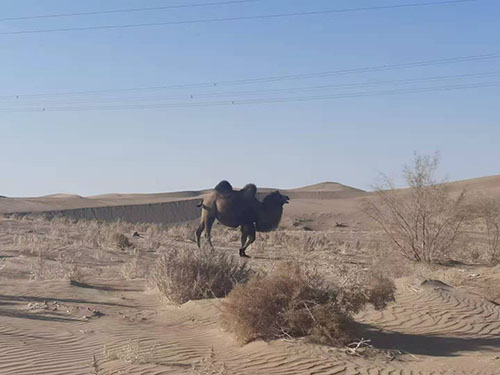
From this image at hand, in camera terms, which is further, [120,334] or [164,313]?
[164,313]

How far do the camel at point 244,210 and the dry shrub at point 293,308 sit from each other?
15768mm

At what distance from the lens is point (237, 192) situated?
28.7 metres

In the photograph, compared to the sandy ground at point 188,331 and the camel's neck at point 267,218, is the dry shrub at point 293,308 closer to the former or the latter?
the sandy ground at point 188,331

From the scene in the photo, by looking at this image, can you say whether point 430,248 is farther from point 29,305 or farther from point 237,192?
point 29,305

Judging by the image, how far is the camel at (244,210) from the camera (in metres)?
28.3

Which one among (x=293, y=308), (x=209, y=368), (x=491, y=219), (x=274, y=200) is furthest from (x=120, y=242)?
(x=209, y=368)

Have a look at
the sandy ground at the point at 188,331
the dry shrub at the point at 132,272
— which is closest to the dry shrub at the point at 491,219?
the sandy ground at the point at 188,331

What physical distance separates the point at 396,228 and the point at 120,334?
56.8 ft

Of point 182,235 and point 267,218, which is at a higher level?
point 267,218

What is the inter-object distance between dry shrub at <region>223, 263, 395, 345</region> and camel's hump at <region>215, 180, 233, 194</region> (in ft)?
53.5

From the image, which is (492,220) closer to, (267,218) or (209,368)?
(267,218)

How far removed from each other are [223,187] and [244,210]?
1291 mm

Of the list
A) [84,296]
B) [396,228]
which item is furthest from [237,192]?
[84,296]

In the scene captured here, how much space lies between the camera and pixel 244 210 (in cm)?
2836
